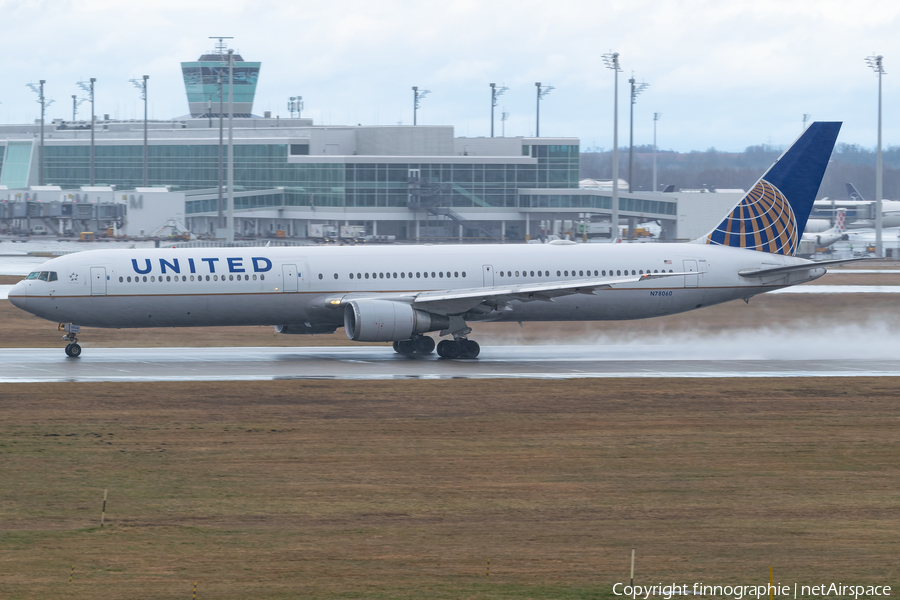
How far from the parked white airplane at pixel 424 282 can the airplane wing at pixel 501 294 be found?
6cm

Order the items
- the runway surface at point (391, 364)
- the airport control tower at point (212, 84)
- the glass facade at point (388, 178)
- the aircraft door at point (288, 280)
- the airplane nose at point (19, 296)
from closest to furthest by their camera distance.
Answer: the runway surface at point (391, 364) < the airplane nose at point (19, 296) < the aircraft door at point (288, 280) < the glass facade at point (388, 178) < the airport control tower at point (212, 84)

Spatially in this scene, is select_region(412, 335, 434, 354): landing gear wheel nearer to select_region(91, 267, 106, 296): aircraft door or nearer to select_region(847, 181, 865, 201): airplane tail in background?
select_region(91, 267, 106, 296): aircraft door

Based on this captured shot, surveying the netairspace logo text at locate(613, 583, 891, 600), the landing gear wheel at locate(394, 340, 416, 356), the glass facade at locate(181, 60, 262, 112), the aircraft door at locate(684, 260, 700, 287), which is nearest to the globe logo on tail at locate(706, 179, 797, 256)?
the aircraft door at locate(684, 260, 700, 287)

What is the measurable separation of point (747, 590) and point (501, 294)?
22275 millimetres

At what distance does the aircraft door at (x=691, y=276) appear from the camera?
38.8 m

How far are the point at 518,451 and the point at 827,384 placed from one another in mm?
13232

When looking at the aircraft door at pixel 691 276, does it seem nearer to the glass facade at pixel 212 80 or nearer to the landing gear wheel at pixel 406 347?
the landing gear wheel at pixel 406 347

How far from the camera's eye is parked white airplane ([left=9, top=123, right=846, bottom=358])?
3544 centimetres

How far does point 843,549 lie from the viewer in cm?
1539

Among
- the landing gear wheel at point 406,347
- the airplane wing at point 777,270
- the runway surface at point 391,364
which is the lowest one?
the runway surface at point 391,364

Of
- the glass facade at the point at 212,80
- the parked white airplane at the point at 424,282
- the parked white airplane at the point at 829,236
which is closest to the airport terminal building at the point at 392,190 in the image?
the parked white airplane at the point at 829,236

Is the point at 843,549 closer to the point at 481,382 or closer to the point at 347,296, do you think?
the point at 481,382

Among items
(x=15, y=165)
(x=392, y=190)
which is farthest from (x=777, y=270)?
(x=15, y=165)

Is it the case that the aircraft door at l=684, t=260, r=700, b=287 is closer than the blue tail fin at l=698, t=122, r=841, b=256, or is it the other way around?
the aircraft door at l=684, t=260, r=700, b=287
